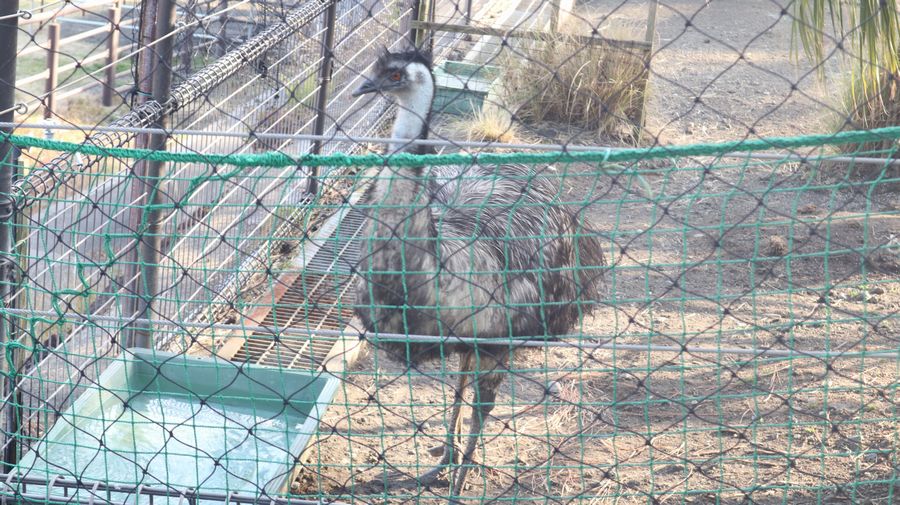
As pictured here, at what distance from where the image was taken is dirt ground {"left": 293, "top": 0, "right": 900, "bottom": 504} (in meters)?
2.87

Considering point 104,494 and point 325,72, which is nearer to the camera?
point 104,494

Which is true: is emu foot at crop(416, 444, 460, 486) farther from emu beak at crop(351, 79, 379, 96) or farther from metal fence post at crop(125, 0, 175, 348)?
emu beak at crop(351, 79, 379, 96)

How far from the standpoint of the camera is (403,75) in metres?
3.18

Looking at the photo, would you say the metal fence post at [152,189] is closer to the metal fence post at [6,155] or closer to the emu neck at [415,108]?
the metal fence post at [6,155]

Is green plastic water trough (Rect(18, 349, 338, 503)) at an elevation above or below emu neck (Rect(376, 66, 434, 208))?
below

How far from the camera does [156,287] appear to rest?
12.1 ft

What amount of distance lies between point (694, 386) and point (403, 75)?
1.69 metres

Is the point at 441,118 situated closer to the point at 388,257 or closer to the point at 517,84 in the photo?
the point at 517,84

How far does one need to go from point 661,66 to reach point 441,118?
244 centimetres

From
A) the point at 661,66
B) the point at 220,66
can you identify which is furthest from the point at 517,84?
the point at 220,66

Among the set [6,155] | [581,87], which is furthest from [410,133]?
[581,87]

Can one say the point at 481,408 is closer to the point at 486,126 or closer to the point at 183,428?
the point at 183,428

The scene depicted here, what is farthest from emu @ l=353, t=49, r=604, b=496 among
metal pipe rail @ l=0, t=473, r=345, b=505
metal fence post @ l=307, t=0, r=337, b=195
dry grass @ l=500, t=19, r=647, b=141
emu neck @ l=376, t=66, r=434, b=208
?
dry grass @ l=500, t=19, r=647, b=141

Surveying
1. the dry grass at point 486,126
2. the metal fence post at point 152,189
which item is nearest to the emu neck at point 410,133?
the metal fence post at point 152,189
